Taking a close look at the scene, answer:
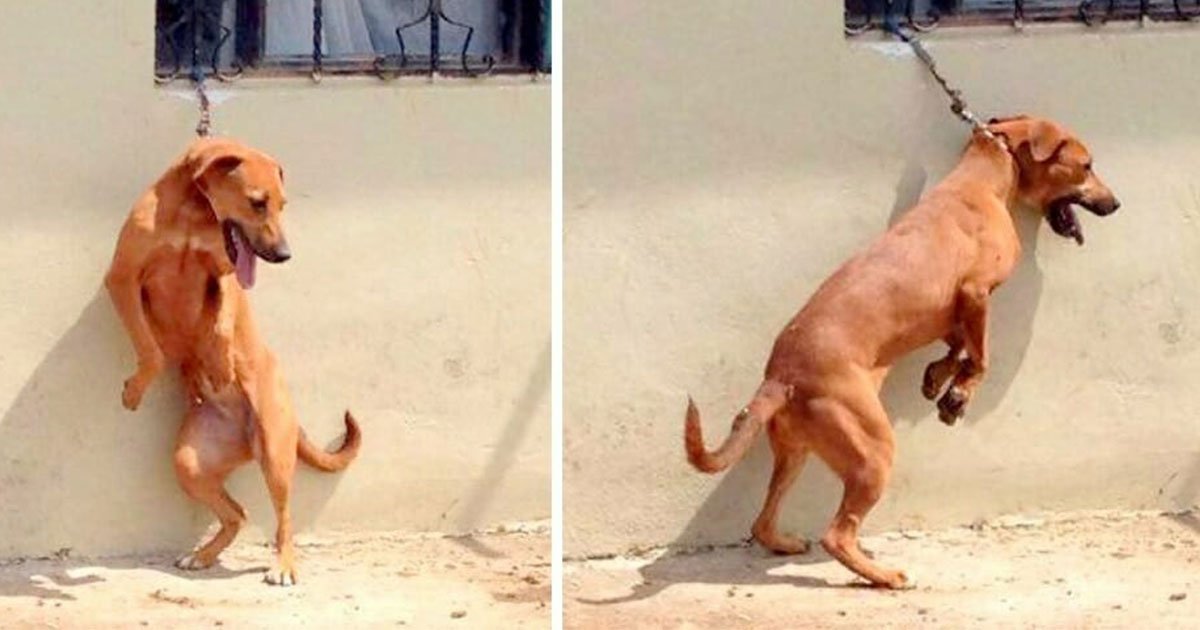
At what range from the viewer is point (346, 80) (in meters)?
6.32

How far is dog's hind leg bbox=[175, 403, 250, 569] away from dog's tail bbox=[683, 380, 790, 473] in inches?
48.2

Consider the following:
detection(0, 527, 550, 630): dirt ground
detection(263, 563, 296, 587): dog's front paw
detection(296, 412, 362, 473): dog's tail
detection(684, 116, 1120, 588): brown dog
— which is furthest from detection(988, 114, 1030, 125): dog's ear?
detection(263, 563, 296, 587): dog's front paw

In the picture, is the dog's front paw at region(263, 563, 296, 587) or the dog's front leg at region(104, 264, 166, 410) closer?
the dog's front leg at region(104, 264, 166, 410)

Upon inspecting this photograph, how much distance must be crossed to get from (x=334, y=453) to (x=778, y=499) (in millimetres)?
1242

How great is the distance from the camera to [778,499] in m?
6.23

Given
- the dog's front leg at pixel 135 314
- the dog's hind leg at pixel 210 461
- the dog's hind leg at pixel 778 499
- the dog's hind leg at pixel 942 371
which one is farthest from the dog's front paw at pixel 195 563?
the dog's hind leg at pixel 942 371

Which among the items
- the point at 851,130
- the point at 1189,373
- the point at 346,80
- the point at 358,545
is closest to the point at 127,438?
the point at 358,545

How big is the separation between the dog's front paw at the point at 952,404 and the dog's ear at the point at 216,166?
6.64ft

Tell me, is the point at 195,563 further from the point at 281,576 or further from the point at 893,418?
the point at 893,418

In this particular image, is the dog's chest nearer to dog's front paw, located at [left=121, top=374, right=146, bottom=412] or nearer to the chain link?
dog's front paw, located at [left=121, top=374, right=146, bottom=412]

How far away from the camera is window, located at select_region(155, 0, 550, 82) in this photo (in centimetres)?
628

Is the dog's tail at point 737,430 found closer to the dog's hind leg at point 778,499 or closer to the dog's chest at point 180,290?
the dog's hind leg at point 778,499

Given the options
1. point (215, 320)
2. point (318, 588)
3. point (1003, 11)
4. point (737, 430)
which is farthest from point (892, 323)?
point (215, 320)

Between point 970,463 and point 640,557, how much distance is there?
99 cm
